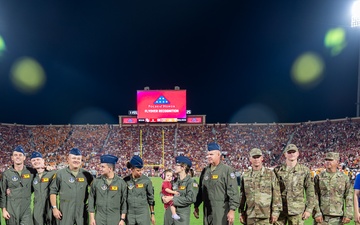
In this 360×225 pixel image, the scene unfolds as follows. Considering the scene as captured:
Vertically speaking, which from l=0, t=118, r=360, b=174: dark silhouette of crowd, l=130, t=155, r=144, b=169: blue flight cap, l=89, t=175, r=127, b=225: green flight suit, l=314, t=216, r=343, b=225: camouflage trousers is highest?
l=130, t=155, r=144, b=169: blue flight cap

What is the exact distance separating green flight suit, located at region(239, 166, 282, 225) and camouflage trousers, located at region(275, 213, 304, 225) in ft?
1.24

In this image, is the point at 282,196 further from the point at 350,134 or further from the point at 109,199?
the point at 350,134

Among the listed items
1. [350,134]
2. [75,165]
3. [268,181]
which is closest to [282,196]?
[268,181]

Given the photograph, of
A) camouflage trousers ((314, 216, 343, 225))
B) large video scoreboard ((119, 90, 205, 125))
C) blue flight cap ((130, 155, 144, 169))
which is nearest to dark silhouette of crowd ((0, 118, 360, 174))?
large video scoreboard ((119, 90, 205, 125))

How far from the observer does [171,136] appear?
157ft

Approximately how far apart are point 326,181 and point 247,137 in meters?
40.9

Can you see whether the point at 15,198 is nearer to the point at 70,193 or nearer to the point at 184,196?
the point at 70,193

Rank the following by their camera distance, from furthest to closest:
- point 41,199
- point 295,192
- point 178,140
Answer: point 178,140
point 41,199
point 295,192

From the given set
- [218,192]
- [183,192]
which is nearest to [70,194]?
[183,192]

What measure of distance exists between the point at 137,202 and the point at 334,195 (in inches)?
167

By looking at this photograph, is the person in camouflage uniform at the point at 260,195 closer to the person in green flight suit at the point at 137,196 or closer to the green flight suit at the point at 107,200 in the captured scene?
the person in green flight suit at the point at 137,196

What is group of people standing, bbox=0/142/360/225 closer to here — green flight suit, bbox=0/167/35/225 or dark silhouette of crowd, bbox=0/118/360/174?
green flight suit, bbox=0/167/35/225

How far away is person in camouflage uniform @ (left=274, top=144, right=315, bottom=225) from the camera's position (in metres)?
6.38

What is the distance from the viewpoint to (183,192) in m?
6.90
